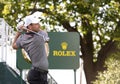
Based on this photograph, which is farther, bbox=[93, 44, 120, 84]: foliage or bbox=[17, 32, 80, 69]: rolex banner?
bbox=[93, 44, 120, 84]: foliage

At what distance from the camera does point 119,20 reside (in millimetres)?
22875

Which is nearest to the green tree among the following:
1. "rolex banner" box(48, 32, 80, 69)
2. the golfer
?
"rolex banner" box(48, 32, 80, 69)

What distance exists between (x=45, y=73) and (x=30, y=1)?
1716 centimetres

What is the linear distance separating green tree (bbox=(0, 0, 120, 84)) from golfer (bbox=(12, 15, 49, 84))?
14203mm

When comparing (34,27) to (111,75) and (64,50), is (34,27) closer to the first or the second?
(64,50)

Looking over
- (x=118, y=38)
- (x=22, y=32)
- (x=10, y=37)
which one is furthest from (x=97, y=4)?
(x=22, y=32)

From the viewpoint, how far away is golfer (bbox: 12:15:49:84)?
5574 millimetres

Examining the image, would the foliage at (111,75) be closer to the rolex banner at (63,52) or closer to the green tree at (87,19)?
the green tree at (87,19)

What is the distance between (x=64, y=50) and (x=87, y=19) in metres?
10.9

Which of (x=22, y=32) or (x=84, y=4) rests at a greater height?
(x=84, y=4)

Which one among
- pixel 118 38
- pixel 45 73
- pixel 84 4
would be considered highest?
pixel 84 4

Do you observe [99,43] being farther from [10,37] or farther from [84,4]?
[10,37]

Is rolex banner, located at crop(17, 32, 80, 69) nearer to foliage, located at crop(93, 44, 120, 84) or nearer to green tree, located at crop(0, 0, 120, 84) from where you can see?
green tree, located at crop(0, 0, 120, 84)

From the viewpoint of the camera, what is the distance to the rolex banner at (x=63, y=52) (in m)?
11.6
